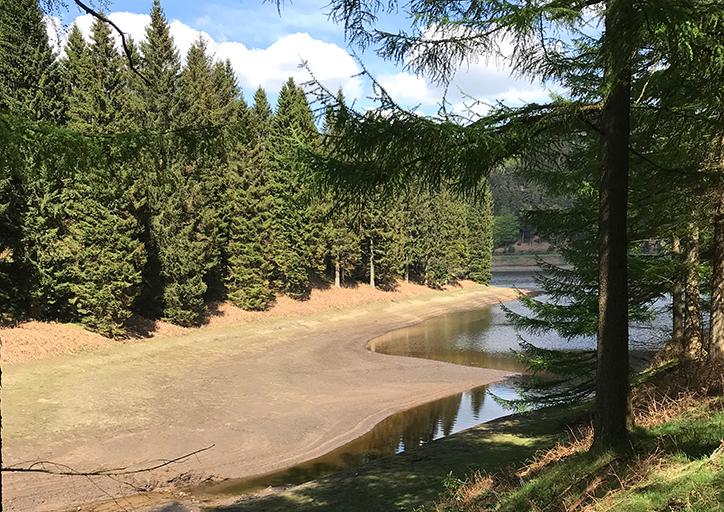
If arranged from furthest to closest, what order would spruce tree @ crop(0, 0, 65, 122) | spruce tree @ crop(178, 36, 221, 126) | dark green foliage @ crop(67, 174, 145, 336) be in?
spruce tree @ crop(178, 36, 221, 126) < dark green foliage @ crop(67, 174, 145, 336) < spruce tree @ crop(0, 0, 65, 122)

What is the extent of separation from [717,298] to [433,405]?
11.1 m

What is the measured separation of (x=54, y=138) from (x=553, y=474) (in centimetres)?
566

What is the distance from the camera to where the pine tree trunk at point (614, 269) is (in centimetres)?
518

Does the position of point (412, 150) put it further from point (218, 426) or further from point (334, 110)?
point (218, 426)

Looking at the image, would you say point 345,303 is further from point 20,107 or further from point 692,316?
point 692,316

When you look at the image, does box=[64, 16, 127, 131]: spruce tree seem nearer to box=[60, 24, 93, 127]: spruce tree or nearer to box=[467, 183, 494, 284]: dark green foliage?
box=[60, 24, 93, 127]: spruce tree

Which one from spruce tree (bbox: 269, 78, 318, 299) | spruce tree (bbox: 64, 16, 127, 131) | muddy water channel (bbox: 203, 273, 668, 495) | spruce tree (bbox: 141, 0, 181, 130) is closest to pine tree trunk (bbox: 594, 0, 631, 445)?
muddy water channel (bbox: 203, 273, 668, 495)

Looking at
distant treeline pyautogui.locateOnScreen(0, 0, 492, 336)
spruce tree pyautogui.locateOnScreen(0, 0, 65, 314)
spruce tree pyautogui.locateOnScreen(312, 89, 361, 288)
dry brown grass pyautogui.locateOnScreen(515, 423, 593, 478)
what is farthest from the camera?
spruce tree pyautogui.locateOnScreen(312, 89, 361, 288)

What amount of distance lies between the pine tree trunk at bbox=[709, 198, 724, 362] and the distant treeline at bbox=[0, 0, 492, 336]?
15.6 feet

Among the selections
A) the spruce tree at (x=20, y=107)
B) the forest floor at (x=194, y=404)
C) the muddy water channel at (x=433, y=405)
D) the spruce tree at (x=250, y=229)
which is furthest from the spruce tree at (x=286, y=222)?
the spruce tree at (x=20, y=107)

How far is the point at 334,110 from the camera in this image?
4.73 metres

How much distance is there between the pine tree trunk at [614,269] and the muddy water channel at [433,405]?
6.46 meters

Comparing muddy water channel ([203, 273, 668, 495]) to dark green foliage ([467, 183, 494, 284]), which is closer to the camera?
muddy water channel ([203, 273, 668, 495])

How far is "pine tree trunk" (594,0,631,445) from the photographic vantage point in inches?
204
